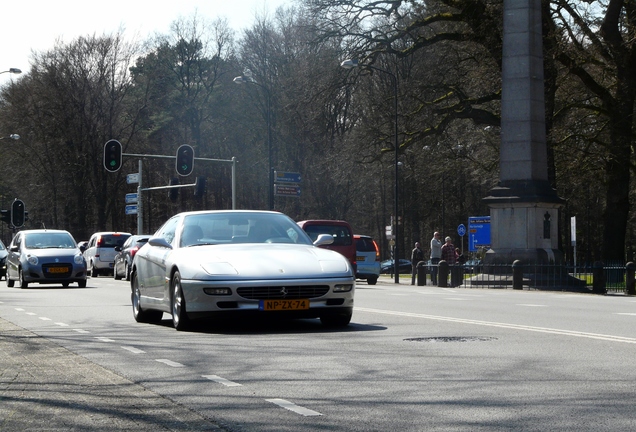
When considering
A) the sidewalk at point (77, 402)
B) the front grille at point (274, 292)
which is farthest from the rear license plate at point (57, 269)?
the sidewalk at point (77, 402)

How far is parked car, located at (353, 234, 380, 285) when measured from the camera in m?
40.8

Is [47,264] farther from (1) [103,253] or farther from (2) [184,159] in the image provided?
(2) [184,159]

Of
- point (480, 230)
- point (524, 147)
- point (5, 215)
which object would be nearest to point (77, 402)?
point (524, 147)

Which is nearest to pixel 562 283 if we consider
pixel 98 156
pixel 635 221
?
pixel 635 221

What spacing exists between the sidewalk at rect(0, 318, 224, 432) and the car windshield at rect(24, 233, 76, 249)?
2227cm

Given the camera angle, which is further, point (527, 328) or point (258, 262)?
point (527, 328)

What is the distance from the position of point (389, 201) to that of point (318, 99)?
3527 centimetres

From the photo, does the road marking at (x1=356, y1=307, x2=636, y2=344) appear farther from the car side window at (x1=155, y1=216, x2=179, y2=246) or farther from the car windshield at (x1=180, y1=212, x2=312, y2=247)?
the car side window at (x1=155, y1=216, x2=179, y2=246)

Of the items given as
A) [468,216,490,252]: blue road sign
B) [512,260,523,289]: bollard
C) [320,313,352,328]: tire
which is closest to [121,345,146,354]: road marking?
[320,313,352,328]: tire

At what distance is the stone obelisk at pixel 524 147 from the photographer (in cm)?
→ 3303

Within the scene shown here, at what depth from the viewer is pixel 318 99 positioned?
3872 centimetres

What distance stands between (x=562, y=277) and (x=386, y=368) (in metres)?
23.2

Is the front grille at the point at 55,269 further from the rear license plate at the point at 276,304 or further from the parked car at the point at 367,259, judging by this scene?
the rear license plate at the point at 276,304

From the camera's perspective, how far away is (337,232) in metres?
33.9
